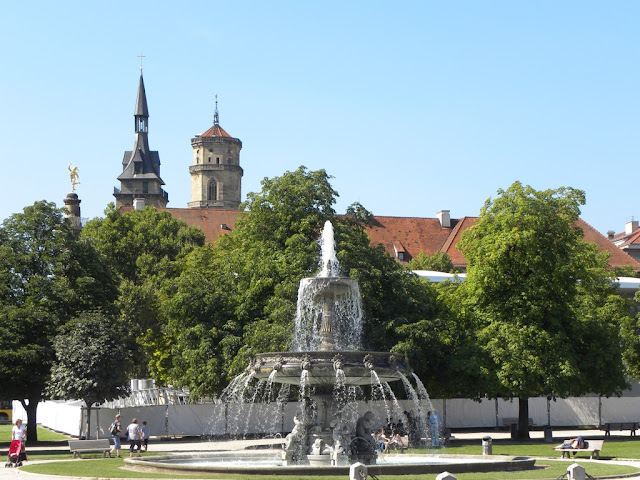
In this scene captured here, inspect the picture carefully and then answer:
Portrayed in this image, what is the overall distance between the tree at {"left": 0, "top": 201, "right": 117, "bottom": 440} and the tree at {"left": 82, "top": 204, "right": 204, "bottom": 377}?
19523 millimetres

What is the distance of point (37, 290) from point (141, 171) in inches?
3879

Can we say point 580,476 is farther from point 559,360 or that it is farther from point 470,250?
point 470,250

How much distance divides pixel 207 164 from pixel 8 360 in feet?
369

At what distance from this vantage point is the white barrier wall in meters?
44.2

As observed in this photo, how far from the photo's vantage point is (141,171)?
13500 cm

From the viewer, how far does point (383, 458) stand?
88.0ft

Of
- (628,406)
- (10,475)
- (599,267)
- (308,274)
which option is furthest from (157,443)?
(599,267)

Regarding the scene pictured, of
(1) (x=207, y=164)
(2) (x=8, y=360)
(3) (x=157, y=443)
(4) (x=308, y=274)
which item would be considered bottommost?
(3) (x=157, y=443)

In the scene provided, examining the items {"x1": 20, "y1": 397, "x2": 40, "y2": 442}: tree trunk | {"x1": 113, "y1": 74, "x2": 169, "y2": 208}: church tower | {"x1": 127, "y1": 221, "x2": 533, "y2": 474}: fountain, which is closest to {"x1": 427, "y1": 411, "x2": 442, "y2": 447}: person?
{"x1": 127, "y1": 221, "x2": 533, "y2": 474}: fountain

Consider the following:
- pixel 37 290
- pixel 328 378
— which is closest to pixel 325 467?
pixel 328 378

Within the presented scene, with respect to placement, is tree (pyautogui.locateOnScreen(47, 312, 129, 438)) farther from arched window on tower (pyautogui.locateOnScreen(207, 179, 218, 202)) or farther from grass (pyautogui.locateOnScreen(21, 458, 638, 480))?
arched window on tower (pyautogui.locateOnScreen(207, 179, 218, 202))

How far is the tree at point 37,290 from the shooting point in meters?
36.2

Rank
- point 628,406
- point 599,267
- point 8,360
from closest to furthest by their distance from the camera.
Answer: point 8,360 → point 628,406 → point 599,267

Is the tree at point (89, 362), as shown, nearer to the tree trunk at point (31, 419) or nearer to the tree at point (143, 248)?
the tree trunk at point (31, 419)
